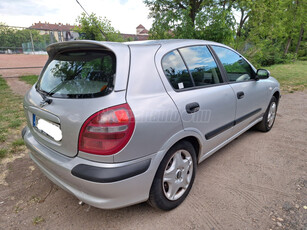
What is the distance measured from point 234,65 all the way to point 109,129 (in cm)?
227

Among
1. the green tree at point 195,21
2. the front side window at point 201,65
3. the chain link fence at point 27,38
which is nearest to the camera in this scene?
the front side window at point 201,65

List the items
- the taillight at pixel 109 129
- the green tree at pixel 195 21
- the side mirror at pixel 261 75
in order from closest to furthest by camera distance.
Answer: the taillight at pixel 109 129
the side mirror at pixel 261 75
the green tree at pixel 195 21

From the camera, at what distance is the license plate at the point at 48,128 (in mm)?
1707

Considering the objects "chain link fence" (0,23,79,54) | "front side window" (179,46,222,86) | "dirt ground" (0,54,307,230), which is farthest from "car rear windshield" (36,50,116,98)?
"chain link fence" (0,23,79,54)

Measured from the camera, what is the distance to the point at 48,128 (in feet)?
5.96

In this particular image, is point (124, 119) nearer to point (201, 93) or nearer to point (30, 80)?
point (201, 93)

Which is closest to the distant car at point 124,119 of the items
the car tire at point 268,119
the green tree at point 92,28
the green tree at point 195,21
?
the car tire at point 268,119

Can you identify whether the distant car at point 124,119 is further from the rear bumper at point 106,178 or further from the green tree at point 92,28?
the green tree at point 92,28

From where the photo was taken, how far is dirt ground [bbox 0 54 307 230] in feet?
6.15

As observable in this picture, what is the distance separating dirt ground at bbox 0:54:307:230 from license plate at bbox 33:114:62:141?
2.64ft

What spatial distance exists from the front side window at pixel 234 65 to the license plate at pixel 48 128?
2.11m

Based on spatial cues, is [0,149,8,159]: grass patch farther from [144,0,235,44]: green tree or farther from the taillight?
[144,0,235,44]: green tree

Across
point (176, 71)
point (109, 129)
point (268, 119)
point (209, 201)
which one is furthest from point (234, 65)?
point (109, 129)

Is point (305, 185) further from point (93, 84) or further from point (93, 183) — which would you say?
point (93, 84)
